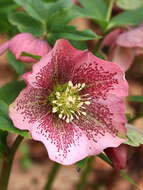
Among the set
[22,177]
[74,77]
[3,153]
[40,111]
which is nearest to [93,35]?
[74,77]

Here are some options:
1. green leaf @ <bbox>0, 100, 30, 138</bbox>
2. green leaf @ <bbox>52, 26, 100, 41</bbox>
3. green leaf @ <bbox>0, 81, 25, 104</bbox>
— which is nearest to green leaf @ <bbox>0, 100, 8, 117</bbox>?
green leaf @ <bbox>0, 100, 30, 138</bbox>

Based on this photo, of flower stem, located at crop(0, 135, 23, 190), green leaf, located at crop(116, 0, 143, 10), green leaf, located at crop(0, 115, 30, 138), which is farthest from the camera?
green leaf, located at crop(116, 0, 143, 10)

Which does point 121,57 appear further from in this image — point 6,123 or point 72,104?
point 6,123

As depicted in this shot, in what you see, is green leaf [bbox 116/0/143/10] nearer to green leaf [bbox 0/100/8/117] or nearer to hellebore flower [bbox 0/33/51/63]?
hellebore flower [bbox 0/33/51/63]

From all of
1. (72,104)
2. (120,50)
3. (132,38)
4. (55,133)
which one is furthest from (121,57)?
(55,133)

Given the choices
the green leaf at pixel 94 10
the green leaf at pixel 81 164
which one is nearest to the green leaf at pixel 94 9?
the green leaf at pixel 94 10
